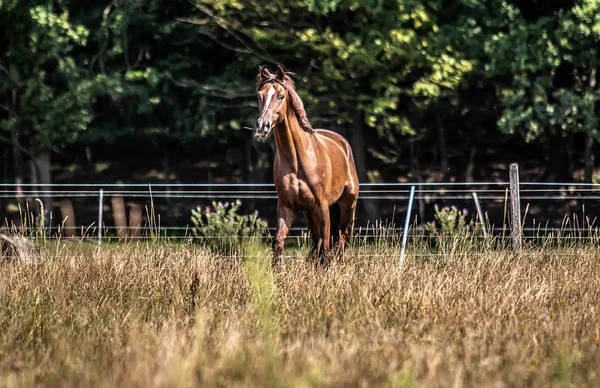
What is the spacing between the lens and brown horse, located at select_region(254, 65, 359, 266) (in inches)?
370

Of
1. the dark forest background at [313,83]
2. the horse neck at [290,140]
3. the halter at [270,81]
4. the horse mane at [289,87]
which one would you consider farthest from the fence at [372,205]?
the halter at [270,81]

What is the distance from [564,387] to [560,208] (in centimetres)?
1737

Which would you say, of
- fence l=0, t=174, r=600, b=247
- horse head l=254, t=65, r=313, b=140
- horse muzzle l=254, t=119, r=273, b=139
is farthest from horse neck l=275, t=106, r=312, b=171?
fence l=0, t=174, r=600, b=247

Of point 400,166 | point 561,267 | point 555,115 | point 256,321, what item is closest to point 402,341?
point 256,321

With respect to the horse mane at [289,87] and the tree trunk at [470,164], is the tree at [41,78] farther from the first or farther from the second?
the horse mane at [289,87]

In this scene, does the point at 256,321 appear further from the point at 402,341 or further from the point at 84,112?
the point at 84,112

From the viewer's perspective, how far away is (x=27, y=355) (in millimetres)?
6152

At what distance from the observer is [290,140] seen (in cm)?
969

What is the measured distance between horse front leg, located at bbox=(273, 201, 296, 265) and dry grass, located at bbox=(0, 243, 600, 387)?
19cm

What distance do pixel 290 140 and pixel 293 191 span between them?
0.52 m

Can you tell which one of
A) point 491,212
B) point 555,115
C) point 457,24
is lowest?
point 491,212

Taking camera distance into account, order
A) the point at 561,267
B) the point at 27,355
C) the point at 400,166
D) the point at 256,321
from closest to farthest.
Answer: the point at 27,355, the point at 256,321, the point at 561,267, the point at 400,166

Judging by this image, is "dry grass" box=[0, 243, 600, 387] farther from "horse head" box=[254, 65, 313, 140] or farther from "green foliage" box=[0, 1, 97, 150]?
"green foliage" box=[0, 1, 97, 150]

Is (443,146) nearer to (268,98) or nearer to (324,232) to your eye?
(324,232)
